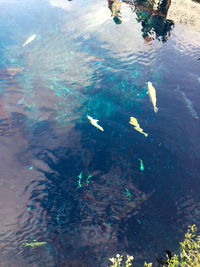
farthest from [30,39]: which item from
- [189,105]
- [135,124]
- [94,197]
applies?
[94,197]

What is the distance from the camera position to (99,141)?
2660 millimetres

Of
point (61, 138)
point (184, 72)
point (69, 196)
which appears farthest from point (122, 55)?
point (69, 196)

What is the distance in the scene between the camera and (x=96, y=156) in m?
2.55

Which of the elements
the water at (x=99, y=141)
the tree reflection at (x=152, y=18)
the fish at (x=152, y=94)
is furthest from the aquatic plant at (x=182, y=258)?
the tree reflection at (x=152, y=18)

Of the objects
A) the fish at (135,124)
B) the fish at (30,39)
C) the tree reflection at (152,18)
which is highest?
the tree reflection at (152,18)

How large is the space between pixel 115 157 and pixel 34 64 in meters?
2.44

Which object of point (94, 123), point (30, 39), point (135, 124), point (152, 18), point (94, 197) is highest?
point (152, 18)

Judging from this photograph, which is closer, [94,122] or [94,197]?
[94,197]

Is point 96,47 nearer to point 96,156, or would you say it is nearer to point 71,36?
point 71,36

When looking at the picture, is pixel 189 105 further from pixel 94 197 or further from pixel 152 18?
pixel 152 18

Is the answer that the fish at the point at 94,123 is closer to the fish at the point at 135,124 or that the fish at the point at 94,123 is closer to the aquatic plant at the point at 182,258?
the fish at the point at 135,124

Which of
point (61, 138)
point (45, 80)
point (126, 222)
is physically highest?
point (45, 80)

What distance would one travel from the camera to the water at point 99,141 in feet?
6.79

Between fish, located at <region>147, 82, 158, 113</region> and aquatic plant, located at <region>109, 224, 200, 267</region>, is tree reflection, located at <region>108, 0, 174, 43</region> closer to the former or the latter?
fish, located at <region>147, 82, 158, 113</region>
